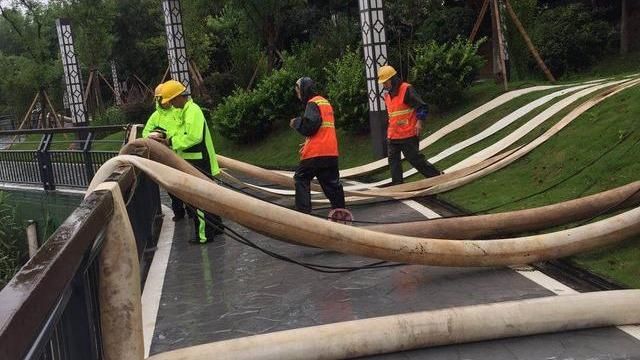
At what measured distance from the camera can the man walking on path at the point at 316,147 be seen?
704 centimetres

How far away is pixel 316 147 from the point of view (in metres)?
7.13

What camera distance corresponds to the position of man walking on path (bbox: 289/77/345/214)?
7.04 metres

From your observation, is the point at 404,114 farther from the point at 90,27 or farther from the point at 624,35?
the point at 90,27

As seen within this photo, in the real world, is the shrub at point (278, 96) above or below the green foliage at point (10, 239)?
above

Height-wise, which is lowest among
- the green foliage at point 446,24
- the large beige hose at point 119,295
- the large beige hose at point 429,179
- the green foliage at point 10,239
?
the green foliage at point 10,239

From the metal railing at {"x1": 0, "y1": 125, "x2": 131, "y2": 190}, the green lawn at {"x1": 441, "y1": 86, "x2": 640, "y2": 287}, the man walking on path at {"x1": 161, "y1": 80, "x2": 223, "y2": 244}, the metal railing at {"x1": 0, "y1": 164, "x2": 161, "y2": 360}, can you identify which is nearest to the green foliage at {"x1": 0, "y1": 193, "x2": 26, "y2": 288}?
the metal railing at {"x1": 0, "y1": 125, "x2": 131, "y2": 190}

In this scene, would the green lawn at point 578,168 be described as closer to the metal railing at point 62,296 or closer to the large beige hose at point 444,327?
the large beige hose at point 444,327

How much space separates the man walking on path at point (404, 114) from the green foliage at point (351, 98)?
5.88 metres

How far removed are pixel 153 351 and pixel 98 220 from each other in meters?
1.62

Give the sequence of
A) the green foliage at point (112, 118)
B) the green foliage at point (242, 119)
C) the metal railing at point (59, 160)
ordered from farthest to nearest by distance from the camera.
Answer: the green foliage at point (112, 118), the green foliage at point (242, 119), the metal railing at point (59, 160)

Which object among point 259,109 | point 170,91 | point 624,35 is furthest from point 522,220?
point 624,35

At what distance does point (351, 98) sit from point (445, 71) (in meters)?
2.15

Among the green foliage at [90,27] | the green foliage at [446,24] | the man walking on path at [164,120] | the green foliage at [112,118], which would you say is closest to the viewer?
the man walking on path at [164,120]

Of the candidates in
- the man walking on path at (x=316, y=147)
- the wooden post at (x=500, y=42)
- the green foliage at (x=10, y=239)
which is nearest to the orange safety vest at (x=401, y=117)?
the man walking on path at (x=316, y=147)
